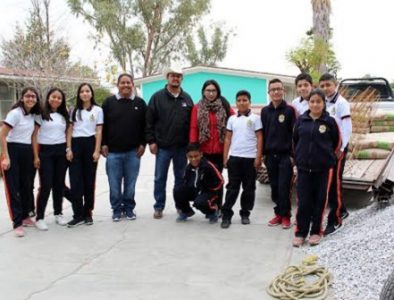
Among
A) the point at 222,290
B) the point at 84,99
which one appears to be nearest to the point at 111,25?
the point at 84,99

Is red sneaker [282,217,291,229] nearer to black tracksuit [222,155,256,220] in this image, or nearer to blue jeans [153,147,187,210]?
black tracksuit [222,155,256,220]

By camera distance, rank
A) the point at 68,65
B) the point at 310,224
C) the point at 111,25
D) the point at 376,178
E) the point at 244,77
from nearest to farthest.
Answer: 1. the point at 310,224
2. the point at 376,178
3. the point at 68,65
4. the point at 244,77
5. the point at 111,25

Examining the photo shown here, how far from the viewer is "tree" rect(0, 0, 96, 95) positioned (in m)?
20.7

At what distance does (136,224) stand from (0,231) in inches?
64.2

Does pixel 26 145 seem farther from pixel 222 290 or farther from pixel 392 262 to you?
pixel 392 262

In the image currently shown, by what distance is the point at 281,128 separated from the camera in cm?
616

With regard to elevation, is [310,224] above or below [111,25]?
below

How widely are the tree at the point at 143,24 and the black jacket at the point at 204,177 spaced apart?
90.7 ft

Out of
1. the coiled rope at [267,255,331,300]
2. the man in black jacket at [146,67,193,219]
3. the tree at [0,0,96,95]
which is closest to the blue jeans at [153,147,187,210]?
the man in black jacket at [146,67,193,219]

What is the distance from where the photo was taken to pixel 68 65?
2238 cm

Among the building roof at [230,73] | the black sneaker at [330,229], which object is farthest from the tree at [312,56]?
the black sneaker at [330,229]

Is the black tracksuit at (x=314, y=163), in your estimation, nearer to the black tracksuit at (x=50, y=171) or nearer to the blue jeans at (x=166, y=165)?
the blue jeans at (x=166, y=165)

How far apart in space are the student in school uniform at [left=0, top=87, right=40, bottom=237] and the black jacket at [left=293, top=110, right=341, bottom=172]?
3063 mm

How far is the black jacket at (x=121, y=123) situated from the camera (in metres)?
6.56
